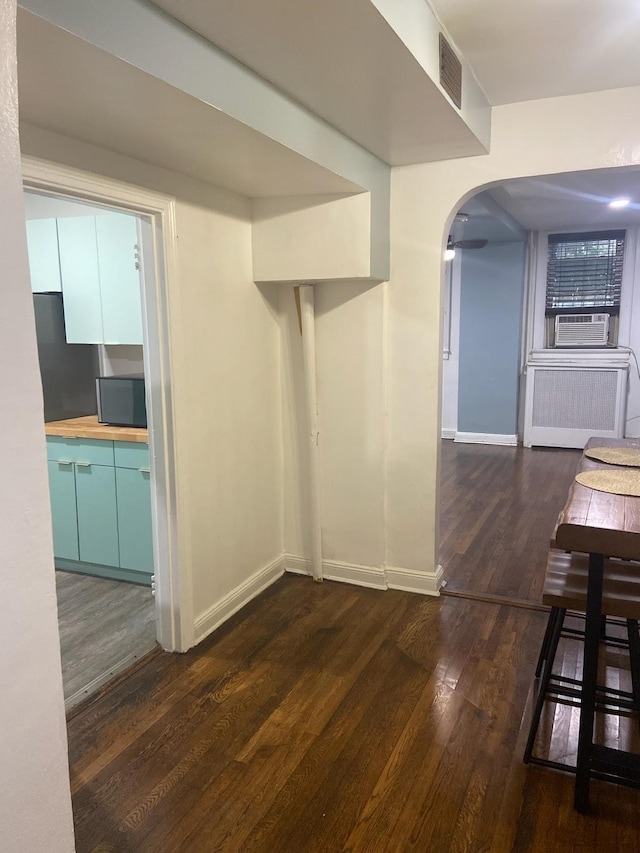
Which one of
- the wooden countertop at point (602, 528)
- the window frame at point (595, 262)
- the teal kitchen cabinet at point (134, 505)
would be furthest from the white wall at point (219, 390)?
the window frame at point (595, 262)

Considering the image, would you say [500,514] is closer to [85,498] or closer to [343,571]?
[343,571]

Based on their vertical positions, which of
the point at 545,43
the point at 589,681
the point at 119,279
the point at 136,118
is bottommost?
the point at 589,681

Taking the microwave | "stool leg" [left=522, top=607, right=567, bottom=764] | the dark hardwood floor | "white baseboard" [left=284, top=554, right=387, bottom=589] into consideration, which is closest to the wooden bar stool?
"stool leg" [left=522, top=607, right=567, bottom=764]

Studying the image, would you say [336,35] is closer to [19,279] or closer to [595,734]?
[19,279]

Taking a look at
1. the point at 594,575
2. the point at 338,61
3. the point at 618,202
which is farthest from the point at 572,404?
the point at 338,61

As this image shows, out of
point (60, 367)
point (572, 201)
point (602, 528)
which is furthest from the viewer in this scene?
point (572, 201)

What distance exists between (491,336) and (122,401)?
190 inches

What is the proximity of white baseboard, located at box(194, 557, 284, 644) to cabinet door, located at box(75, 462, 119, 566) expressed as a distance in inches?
30.9

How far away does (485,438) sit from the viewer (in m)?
7.23

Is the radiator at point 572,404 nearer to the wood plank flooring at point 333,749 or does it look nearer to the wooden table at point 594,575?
the wood plank flooring at point 333,749

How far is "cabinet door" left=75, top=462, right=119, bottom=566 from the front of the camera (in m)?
3.40

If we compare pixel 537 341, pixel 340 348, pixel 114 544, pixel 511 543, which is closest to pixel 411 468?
pixel 340 348

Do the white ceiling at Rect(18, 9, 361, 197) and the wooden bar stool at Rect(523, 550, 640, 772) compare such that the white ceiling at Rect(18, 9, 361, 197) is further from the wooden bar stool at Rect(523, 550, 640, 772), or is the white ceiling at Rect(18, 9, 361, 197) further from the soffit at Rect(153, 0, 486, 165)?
the wooden bar stool at Rect(523, 550, 640, 772)

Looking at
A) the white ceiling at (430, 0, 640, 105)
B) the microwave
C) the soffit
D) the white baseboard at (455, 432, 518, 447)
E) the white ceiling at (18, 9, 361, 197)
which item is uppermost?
the white ceiling at (430, 0, 640, 105)
